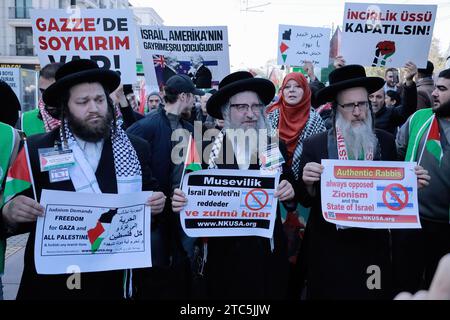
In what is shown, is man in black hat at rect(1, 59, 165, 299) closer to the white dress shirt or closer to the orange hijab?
the white dress shirt

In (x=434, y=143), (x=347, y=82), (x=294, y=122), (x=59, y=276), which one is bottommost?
(x=59, y=276)

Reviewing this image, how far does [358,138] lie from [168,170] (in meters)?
1.97

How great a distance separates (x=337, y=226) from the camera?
3.18m

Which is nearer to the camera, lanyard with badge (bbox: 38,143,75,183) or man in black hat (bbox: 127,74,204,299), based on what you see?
lanyard with badge (bbox: 38,143,75,183)

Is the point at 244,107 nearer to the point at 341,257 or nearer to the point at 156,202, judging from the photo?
the point at 156,202

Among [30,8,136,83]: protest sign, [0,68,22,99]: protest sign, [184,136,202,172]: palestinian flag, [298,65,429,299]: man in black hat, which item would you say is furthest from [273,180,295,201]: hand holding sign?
[0,68,22,99]: protest sign

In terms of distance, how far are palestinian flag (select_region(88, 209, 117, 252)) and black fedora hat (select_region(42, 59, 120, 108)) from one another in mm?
865

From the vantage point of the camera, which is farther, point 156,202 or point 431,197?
point 431,197

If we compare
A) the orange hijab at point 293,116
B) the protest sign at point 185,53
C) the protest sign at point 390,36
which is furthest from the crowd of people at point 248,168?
the protest sign at point 185,53

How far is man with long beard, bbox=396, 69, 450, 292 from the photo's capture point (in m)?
3.58

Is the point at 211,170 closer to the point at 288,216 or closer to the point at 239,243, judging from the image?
the point at 239,243

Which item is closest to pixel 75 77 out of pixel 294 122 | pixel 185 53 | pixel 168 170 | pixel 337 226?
pixel 168 170

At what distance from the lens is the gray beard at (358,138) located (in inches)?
134

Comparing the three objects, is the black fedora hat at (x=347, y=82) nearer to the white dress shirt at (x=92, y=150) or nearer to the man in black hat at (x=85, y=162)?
the man in black hat at (x=85, y=162)
